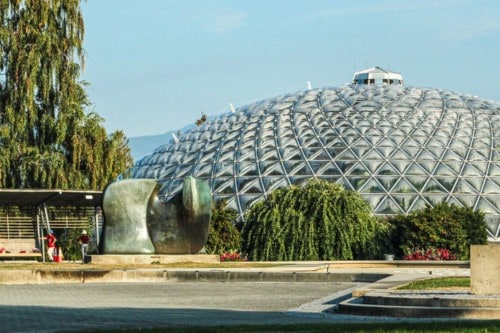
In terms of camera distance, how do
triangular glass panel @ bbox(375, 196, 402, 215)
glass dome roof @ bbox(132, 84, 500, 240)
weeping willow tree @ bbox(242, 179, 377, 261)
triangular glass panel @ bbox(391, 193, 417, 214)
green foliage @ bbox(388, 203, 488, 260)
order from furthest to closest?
glass dome roof @ bbox(132, 84, 500, 240), triangular glass panel @ bbox(391, 193, 417, 214), triangular glass panel @ bbox(375, 196, 402, 215), weeping willow tree @ bbox(242, 179, 377, 261), green foliage @ bbox(388, 203, 488, 260)

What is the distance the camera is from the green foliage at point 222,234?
48312 mm

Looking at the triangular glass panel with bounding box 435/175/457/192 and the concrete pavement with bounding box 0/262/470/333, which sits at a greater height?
the triangular glass panel with bounding box 435/175/457/192

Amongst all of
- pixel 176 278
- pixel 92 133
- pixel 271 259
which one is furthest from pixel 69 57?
pixel 176 278

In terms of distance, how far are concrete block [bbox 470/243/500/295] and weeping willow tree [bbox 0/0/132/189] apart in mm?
30197

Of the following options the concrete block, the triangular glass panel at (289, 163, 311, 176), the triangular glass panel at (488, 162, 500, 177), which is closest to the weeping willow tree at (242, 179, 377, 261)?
the triangular glass panel at (289, 163, 311, 176)

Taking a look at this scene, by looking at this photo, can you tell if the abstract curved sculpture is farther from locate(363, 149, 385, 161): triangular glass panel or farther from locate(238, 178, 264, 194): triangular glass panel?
locate(363, 149, 385, 161): triangular glass panel

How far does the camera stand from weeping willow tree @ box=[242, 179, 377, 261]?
47.4m

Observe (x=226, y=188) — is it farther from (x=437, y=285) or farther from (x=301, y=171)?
(x=437, y=285)

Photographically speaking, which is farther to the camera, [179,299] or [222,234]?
[222,234]

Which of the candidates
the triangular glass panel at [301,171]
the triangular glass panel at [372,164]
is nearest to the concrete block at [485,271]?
the triangular glass panel at [372,164]

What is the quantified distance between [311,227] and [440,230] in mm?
5246

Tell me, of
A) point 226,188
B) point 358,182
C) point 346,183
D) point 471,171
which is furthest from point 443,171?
point 226,188

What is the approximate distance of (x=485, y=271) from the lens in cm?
1894

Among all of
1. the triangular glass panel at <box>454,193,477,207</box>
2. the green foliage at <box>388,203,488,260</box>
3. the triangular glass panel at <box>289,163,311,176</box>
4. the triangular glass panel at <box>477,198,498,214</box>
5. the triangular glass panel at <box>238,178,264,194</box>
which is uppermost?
the triangular glass panel at <box>289,163,311,176</box>
